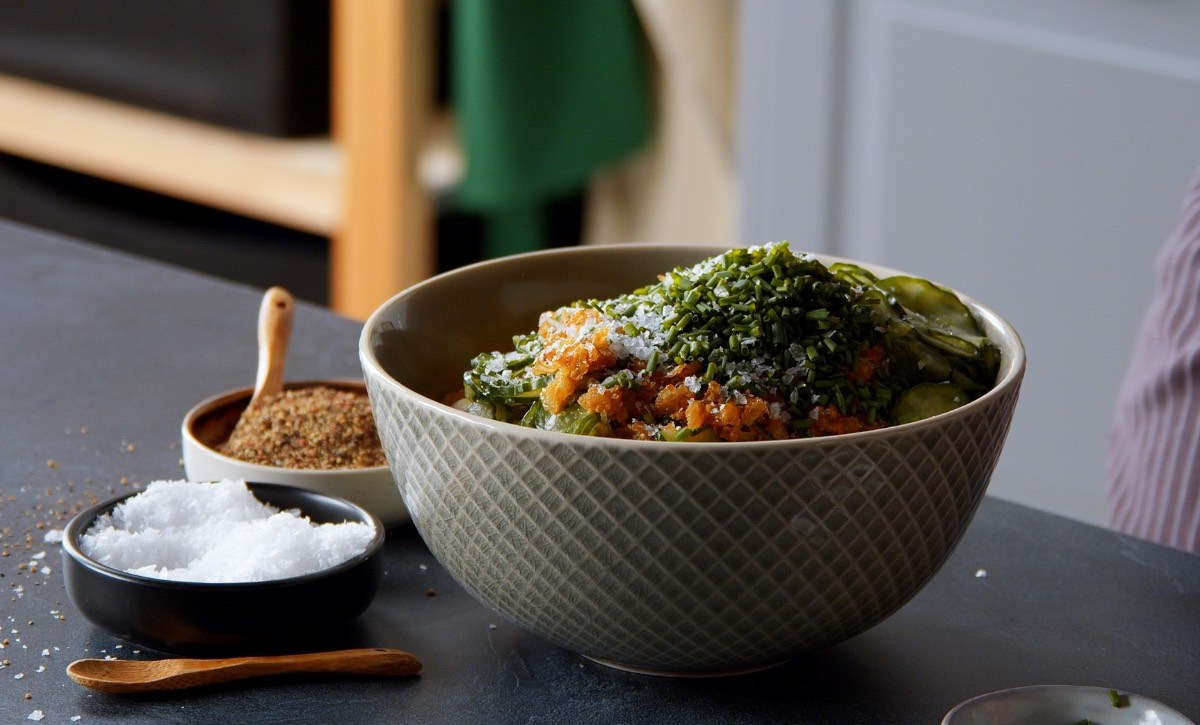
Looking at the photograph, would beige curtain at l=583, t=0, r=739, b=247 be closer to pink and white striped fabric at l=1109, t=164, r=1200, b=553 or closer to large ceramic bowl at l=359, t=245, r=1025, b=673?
pink and white striped fabric at l=1109, t=164, r=1200, b=553

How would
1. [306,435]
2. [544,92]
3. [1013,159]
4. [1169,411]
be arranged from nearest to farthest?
[306,435] → [1169,411] → [1013,159] → [544,92]

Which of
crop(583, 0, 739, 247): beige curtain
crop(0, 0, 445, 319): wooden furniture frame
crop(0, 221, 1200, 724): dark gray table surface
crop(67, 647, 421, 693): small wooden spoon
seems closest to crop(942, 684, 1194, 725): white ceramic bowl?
crop(0, 221, 1200, 724): dark gray table surface

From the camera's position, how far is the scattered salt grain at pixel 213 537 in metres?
0.79

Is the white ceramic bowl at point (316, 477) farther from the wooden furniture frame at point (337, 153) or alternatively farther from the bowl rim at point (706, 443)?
the wooden furniture frame at point (337, 153)

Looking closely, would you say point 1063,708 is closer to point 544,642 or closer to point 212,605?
point 544,642

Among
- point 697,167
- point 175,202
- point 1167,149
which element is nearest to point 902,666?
point 1167,149

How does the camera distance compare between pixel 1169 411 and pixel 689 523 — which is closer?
pixel 689 523

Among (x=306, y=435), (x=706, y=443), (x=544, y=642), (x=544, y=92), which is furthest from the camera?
(x=544, y=92)

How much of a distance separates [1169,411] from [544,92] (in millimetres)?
1625

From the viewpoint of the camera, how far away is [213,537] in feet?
2.71

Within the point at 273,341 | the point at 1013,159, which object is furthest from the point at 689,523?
the point at 1013,159

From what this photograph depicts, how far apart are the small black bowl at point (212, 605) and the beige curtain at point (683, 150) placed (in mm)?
1686

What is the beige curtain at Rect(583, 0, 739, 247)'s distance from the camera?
7.95 ft

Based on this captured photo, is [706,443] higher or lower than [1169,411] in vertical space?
higher
